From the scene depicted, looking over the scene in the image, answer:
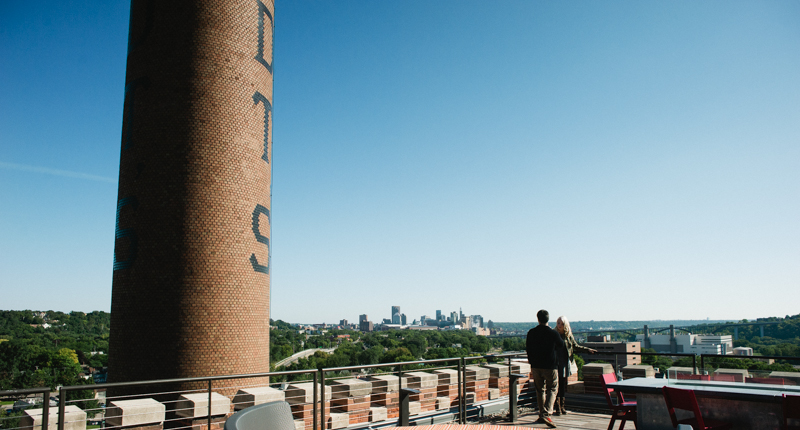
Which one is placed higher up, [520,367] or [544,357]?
[544,357]

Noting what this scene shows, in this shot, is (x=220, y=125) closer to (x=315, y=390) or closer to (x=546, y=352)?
(x=315, y=390)

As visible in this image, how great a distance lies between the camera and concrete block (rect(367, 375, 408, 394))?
902cm

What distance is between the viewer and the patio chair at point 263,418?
1.58 metres

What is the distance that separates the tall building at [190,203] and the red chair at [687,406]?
10.0 metres

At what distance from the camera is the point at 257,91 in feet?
46.9

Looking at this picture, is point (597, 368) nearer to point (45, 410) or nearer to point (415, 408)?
point (415, 408)

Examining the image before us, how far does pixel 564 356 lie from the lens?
31.6ft

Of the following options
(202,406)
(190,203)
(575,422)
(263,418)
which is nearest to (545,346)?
(575,422)

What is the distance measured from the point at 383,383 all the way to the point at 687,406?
521 centimetres

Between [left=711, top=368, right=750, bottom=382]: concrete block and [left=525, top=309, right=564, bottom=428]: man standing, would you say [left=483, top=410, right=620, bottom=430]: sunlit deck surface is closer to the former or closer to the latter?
[left=525, top=309, right=564, bottom=428]: man standing

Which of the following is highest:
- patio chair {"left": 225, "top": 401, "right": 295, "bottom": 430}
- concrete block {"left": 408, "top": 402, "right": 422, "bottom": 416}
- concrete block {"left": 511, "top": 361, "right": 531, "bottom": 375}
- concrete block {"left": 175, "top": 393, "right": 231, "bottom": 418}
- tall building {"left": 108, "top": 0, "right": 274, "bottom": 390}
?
tall building {"left": 108, "top": 0, "right": 274, "bottom": 390}

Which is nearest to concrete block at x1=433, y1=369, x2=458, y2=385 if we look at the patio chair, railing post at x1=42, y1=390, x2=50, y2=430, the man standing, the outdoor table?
the man standing

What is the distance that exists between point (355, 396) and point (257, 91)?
939 centimetres

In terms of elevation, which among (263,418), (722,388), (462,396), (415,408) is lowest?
(415,408)
